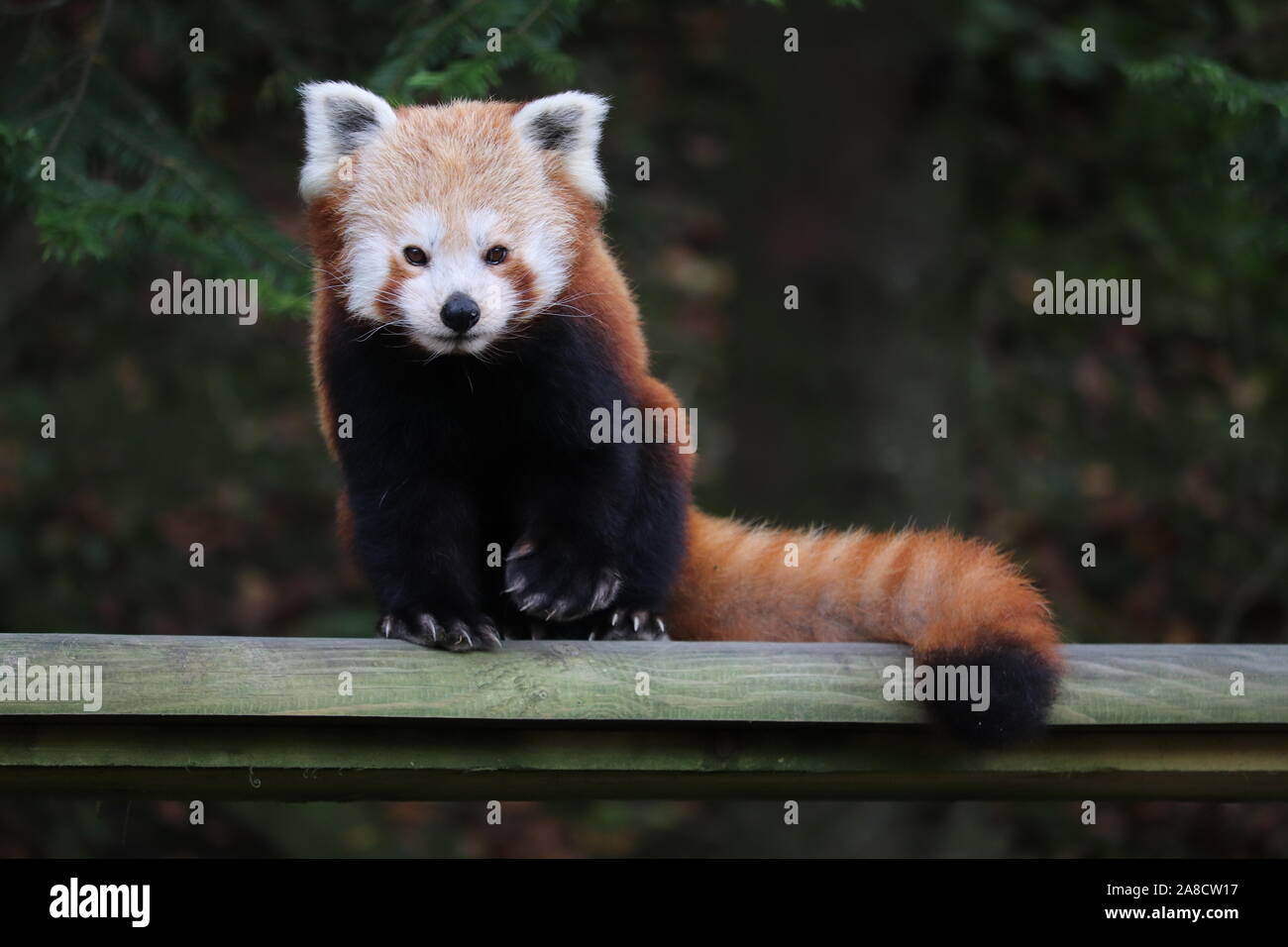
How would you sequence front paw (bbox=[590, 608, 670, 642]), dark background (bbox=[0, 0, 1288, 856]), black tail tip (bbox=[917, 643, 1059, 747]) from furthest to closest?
dark background (bbox=[0, 0, 1288, 856]) → front paw (bbox=[590, 608, 670, 642]) → black tail tip (bbox=[917, 643, 1059, 747])

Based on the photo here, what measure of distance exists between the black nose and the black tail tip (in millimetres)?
1240

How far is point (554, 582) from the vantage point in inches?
138

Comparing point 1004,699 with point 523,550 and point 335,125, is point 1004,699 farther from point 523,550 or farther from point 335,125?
point 335,125


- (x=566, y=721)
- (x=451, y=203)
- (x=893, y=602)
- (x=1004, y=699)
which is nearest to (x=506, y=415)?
(x=451, y=203)

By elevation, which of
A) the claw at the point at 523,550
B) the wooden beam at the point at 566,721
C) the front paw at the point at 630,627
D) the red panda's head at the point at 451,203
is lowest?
the wooden beam at the point at 566,721

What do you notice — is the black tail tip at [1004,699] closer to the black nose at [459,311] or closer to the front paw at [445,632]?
the front paw at [445,632]

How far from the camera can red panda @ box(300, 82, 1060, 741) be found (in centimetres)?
323

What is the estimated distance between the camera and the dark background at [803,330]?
195 inches

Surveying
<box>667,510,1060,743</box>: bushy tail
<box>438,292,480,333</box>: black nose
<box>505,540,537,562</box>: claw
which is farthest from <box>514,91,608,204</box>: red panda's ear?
<box>667,510,1060,743</box>: bushy tail

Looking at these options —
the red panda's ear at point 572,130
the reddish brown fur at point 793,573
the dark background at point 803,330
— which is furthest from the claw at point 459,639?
the dark background at point 803,330

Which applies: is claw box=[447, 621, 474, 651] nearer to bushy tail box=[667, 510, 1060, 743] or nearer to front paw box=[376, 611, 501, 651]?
front paw box=[376, 611, 501, 651]

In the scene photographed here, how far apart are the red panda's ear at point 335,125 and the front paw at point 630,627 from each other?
1.25 metres
